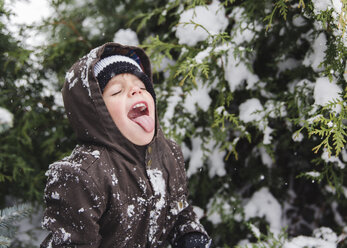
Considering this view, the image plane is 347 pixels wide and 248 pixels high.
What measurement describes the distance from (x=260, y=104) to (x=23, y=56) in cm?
207

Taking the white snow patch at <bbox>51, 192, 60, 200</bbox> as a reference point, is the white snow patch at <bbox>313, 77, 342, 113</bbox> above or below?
above

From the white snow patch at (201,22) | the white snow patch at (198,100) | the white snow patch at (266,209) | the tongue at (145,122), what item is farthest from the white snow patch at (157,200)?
the white snow patch at (266,209)

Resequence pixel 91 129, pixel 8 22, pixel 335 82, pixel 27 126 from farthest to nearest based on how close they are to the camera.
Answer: pixel 27 126 < pixel 8 22 < pixel 335 82 < pixel 91 129

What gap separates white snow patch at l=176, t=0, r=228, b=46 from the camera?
8.25 feet

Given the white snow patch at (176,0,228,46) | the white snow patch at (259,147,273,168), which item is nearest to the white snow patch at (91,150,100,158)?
the white snow patch at (176,0,228,46)

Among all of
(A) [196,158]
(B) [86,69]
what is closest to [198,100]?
(A) [196,158]

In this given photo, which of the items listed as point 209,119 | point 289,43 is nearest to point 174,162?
point 209,119

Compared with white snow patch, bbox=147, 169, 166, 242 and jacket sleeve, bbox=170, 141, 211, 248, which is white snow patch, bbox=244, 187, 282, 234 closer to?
jacket sleeve, bbox=170, 141, 211, 248

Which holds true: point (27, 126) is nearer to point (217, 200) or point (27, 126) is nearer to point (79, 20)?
point (79, 20)

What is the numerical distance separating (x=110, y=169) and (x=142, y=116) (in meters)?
0.33

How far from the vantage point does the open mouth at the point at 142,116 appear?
64.6 inches

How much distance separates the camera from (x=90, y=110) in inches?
62.4

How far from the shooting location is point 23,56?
2561mm

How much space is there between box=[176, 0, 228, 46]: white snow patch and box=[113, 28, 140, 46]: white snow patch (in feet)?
1.85
